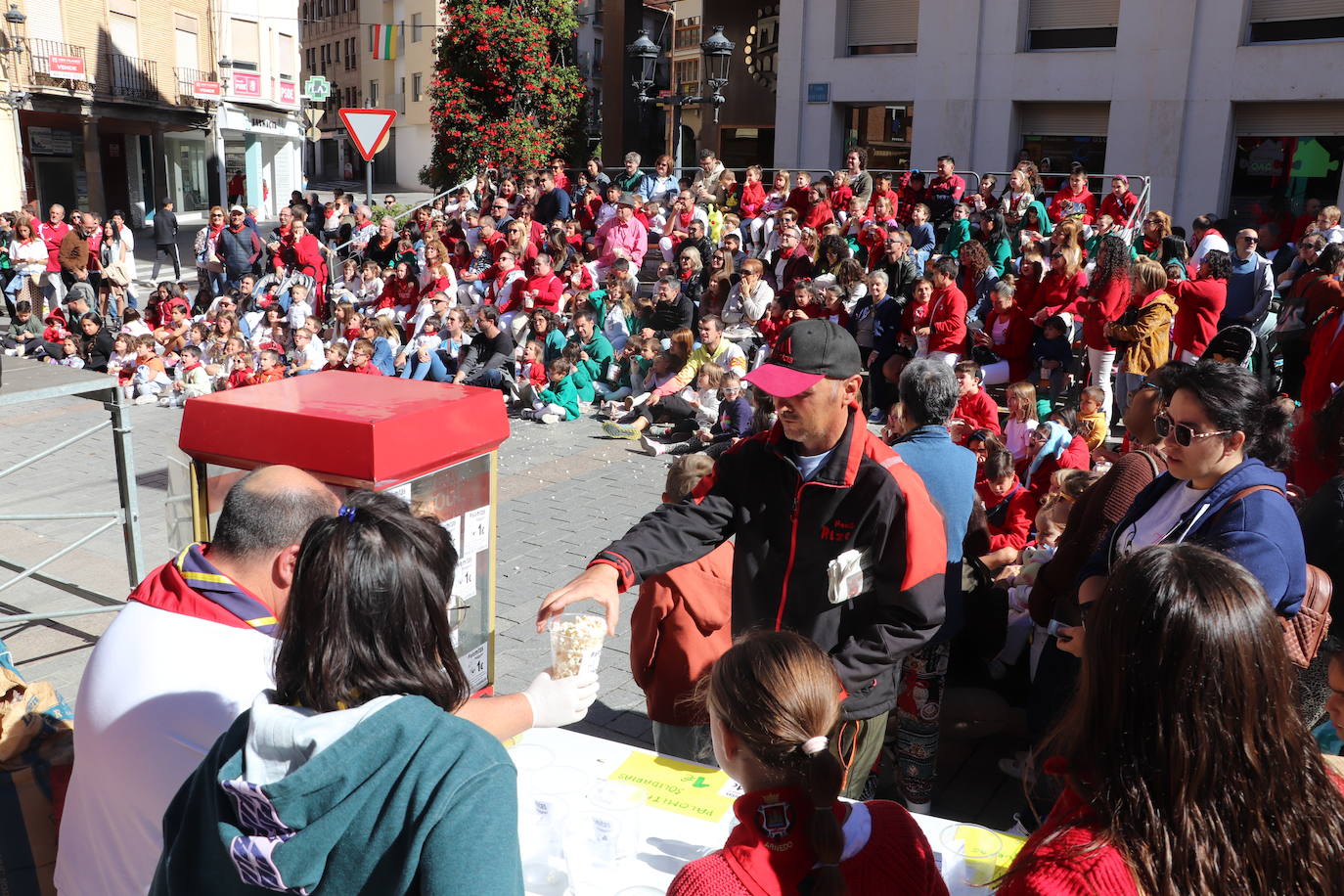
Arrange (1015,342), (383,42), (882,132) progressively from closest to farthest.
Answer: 1. (1015,342)
2. (882,132)
3. (383,42)

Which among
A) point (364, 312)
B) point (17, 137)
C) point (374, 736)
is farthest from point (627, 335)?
point (17, 137)

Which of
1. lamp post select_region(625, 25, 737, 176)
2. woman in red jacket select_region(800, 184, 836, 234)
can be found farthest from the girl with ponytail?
lamp post select_region(625, 25, 737, 176)

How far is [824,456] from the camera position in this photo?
2879 millimetres

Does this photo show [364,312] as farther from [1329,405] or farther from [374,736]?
[374,736]

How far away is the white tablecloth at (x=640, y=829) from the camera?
2.37 meters

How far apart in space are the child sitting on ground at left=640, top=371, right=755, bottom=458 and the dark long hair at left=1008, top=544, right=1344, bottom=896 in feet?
26.8

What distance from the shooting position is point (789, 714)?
1.86m

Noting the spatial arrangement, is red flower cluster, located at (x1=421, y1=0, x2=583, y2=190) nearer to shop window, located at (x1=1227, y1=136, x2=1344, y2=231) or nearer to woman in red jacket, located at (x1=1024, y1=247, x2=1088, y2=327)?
shop window, located at (x1=1227, y1=136, x2=1344, y2=231)

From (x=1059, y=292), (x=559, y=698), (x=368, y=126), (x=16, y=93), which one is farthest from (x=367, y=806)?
(x=16, y=93)

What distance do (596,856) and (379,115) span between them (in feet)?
38.3

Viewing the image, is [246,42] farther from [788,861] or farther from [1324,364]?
[788,861]

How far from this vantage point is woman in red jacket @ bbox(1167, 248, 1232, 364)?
29.3ft

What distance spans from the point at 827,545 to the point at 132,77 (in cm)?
3985

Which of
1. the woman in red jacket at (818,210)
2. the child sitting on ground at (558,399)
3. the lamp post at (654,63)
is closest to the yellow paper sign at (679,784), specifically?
the child sitting on ground at (558,399)
